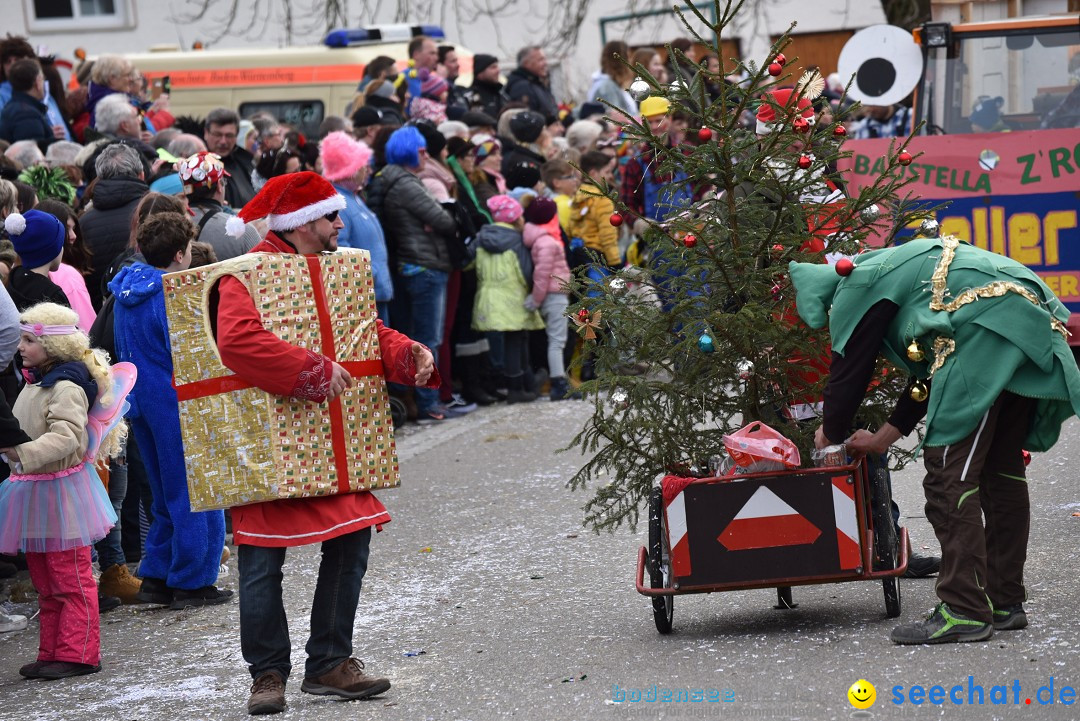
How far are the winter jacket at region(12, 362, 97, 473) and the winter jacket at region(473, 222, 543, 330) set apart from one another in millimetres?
6078

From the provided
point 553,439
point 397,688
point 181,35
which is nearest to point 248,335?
point 397,688

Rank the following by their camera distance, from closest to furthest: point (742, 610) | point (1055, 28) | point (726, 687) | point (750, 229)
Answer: point (726, 687) < point (750, 229) < point (742, 610) < point (1055, 28)

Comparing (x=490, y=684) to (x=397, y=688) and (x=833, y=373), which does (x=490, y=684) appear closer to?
(x=397, y=688)

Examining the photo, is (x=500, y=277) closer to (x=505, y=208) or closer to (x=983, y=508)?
(x=505, y=208)

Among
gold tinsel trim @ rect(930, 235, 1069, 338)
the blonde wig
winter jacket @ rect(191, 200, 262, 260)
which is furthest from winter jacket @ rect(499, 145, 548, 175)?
gold tinsel trim @ rect(930, 235, 1069, 338)

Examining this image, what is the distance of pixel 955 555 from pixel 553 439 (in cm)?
568

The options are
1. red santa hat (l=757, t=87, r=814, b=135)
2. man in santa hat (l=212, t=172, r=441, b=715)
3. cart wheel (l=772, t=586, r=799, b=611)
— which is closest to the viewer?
man in santa hat (l=212, t=172, r=441, b=715)

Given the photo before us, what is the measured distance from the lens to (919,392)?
550 cm

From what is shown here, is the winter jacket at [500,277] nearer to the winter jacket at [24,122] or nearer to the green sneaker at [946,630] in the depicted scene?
the winter jacket at [24,122]

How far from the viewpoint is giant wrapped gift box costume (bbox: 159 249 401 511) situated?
540cm

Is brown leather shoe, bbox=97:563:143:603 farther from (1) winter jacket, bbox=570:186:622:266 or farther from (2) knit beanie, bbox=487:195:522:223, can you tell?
(1) winter jacket, bbox=570:186:622:266

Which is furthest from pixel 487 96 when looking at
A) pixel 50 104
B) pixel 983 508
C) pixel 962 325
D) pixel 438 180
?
pixel 962 325

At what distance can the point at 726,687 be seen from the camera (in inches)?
204

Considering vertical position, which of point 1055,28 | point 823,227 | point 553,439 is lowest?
point 553,439
